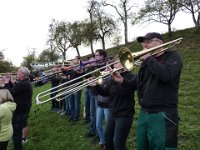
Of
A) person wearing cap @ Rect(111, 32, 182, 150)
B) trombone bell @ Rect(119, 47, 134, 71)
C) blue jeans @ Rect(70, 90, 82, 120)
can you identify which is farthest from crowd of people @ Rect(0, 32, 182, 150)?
blue jeans @ Rect(70, 90, 82, 120)

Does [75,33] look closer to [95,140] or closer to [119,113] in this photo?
[95,140]

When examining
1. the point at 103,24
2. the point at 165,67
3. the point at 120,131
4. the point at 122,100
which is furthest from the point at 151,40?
the point at 103,24

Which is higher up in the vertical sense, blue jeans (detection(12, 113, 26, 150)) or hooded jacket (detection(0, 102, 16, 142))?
hooded jacket (detection(0, 102, 16, 142))

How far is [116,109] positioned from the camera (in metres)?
4.93

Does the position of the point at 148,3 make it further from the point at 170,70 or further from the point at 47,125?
the point at 170,70

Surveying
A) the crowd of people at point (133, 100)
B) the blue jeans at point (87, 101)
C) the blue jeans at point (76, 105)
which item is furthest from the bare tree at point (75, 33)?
the crowd of people at point (133, 100)

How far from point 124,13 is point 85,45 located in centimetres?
867

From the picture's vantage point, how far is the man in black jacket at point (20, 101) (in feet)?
21.6

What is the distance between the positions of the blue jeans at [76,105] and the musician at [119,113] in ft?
12.7

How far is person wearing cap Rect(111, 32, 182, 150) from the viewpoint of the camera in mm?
3771

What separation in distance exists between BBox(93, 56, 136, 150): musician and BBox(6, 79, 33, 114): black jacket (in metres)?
2.38

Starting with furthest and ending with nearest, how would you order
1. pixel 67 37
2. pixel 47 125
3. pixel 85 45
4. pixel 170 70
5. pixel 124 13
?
pixel 67 37, pixel 85 45, pixel 124 13, pixel 47 125, pixel 170 70

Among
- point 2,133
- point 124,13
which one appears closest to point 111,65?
point 2,133

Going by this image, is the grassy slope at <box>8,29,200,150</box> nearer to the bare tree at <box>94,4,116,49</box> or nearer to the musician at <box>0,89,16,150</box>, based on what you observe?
the musician at <box>0,89,16,150</box>
